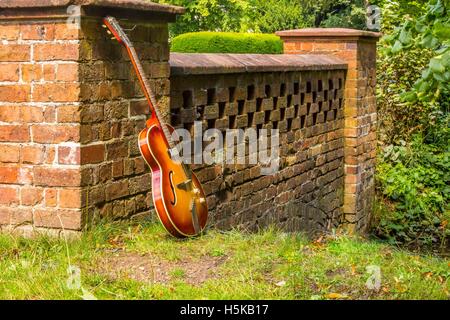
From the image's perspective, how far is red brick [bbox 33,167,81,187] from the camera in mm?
4824

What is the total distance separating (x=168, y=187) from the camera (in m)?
4.99

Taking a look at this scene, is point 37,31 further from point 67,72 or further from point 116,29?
point 116,29

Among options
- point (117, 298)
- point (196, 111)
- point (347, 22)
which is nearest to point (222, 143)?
point (196, 111)

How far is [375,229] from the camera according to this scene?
411 inches

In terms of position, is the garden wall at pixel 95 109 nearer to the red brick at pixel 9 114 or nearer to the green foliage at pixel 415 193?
the red brick at pixel 9 114

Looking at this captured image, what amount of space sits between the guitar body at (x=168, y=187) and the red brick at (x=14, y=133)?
0.66 metres

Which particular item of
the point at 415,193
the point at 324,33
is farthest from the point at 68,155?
the point at 415,193

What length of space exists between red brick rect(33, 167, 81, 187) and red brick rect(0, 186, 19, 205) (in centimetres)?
18

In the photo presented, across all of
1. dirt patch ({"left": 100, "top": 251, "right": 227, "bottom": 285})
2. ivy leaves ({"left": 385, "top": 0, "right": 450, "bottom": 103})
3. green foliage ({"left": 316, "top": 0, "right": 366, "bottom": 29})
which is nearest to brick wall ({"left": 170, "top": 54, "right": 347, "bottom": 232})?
dirt patch ({"left": 100, "top": 251, "right": 227, "bottom": 285})

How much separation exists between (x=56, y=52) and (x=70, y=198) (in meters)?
0.82

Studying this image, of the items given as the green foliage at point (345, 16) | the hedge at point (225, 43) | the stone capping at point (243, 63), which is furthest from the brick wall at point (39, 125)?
the green foliage at point (345, 16)

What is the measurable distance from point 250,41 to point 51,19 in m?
4.88

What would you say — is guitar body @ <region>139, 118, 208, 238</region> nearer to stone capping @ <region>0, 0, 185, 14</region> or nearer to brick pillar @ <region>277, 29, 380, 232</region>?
stone capping @ <region>0, 0, 185, 14</region>
